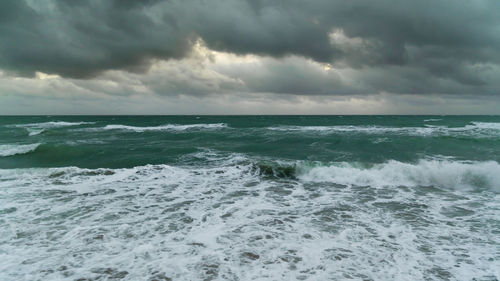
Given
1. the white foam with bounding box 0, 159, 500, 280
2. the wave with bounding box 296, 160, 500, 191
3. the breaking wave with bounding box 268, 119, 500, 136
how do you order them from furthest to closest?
the breaking wave with bounding box 268, 119, 500, 136 → the wave with bounding box 296, 160, 500, 191 → the white foam with bounding box 0, 159, 500, 280

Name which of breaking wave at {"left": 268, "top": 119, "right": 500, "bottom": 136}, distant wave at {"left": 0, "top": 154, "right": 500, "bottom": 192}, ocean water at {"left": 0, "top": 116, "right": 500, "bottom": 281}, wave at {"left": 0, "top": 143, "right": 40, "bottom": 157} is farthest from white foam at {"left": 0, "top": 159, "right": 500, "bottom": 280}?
breaking wave at {"left": 268, "top": 119, "right": 500, "bottom": 136}

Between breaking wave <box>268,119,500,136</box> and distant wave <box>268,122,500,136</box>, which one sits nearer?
breaking wave <box>268,119,500,136</box>

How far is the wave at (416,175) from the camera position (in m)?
9.77

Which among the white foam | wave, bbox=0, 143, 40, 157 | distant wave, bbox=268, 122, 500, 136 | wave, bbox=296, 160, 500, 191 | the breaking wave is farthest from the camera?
distant wave, bbox=268, 122, 500, 136

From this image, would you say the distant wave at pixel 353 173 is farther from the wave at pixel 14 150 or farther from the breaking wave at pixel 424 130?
the breaking wave at pixel 424 130

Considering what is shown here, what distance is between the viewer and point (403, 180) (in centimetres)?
1041

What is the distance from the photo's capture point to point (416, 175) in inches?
414

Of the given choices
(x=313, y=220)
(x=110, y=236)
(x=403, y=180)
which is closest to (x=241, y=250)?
(x=313, y=220)

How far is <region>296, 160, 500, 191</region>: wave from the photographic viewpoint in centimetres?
977

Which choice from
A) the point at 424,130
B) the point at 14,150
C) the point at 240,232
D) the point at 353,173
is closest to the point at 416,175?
the point at 353,173

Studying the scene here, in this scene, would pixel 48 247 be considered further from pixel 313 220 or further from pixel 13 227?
pixel 313 220

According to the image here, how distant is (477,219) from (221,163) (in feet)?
34.0

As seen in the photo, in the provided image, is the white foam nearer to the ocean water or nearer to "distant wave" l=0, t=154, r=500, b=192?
the ocean water

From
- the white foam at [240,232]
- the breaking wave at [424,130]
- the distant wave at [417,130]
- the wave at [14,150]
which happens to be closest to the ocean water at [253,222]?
the white foam at [240,232]
